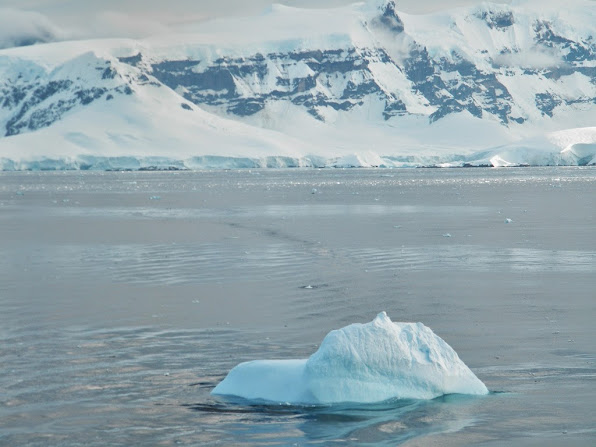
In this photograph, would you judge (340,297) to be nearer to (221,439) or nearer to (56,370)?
(56,370)

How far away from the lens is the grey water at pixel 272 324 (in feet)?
33.7

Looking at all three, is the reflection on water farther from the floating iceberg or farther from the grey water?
the floating iceberg

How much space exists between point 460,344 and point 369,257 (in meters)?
11.8

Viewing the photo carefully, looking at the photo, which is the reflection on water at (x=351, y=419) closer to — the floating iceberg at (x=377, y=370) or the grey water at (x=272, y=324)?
the grey water at (x=272, y=324)

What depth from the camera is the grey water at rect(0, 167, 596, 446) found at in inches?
405

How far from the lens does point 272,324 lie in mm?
15688

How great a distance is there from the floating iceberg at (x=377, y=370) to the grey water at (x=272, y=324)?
19 centimetres

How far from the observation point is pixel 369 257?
2583 centimetres

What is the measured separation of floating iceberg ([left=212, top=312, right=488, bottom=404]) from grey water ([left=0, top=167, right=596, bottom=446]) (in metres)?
0.19

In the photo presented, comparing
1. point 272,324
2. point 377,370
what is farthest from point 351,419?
point 272,324

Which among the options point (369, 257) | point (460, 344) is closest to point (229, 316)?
point (460, 344)

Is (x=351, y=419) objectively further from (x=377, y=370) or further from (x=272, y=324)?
(x=272, y=324)

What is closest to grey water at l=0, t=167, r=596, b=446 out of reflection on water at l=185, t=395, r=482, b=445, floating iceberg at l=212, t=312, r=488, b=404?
reflection on water at l=185, t=395, r=482, b=445

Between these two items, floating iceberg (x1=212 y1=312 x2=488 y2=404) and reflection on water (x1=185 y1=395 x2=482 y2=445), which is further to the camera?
floating iceberg (x1=212 y1=312 x2=488 y2=404)
